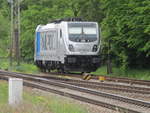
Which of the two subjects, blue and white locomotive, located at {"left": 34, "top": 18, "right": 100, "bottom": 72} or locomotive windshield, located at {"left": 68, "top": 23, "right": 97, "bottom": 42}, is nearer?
blue and white locomotive, located at {"left": 34, "top": 18, "right": 100, "bottom": 72}

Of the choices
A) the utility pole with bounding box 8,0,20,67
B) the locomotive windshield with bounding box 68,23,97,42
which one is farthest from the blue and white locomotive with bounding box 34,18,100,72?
the utility pole with bounding box 8,0,20,67

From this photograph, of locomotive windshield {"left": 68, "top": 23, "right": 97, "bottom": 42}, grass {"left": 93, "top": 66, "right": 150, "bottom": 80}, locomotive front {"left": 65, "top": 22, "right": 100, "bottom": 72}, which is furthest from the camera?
locomotive windshield {"left": 68, "top": 23, "right": 97, "bottom": 42}

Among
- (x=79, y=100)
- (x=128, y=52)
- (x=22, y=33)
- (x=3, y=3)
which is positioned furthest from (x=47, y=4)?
(x=79, y=100)

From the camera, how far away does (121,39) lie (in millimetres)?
26062

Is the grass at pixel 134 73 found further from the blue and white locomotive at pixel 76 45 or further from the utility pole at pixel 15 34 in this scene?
the utility pole at pixel 15 34

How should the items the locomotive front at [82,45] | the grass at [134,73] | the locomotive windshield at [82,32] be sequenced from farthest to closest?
the locomotive windshield at [82,32], the locomotive front at [82,45], the grass at [134,73]

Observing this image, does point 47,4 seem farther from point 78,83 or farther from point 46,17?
point 78,83

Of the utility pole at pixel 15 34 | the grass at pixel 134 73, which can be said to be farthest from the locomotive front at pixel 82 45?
the utility pole at pixel 15 34

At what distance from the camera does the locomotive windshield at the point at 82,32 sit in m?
25.1

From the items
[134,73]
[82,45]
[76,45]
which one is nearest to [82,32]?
[82,45]

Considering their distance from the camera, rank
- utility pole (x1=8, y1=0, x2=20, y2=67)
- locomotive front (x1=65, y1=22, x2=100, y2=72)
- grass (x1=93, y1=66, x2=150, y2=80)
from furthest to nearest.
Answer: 1. utility pole (x1=8, y1=0, x2=20, y2=67)
2. locomotive front (x1=65, y1=22, x2=100, y2=72)
3. grass (x1=93, y1=66, x2=150, y2=80)

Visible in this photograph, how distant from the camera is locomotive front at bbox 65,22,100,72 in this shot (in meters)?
24.9

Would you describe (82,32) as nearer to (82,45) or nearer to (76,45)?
(82,45)

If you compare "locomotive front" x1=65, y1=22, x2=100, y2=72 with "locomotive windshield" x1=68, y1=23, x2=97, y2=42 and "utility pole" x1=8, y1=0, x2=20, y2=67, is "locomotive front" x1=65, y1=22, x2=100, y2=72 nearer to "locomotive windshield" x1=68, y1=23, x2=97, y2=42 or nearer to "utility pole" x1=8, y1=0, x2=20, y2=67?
"locomotive windshield" x1=68, y1=23, x2=97, y2=42
